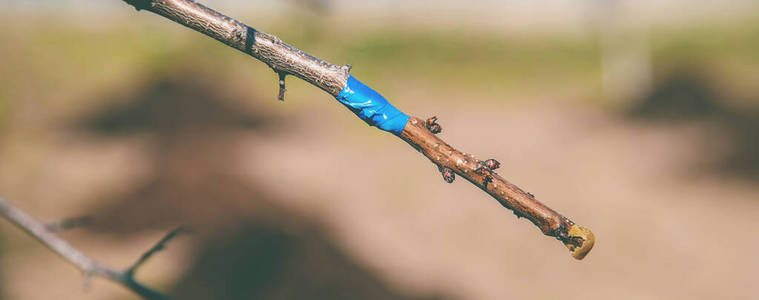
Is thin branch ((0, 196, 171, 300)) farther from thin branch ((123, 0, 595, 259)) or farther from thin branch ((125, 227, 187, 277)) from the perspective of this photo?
thin branch ((123, 0, 595, 259))

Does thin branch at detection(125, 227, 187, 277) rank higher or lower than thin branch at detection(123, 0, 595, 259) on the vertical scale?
lower

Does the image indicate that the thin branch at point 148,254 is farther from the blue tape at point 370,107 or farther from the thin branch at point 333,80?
the blue tape at point 370,107

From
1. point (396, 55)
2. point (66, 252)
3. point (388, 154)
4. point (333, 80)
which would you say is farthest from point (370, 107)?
point (396, 55)

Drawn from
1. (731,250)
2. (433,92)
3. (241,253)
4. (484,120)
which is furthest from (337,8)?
(731,250)

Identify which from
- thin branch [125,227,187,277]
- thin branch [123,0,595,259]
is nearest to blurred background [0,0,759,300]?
thin branch [125,227,187,277]

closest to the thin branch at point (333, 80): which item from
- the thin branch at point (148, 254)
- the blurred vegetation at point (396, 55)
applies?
the thin branch at point (148, 254)

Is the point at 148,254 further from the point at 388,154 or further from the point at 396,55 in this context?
the point at 396,55

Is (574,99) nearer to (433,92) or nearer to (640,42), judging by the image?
(640,42)
